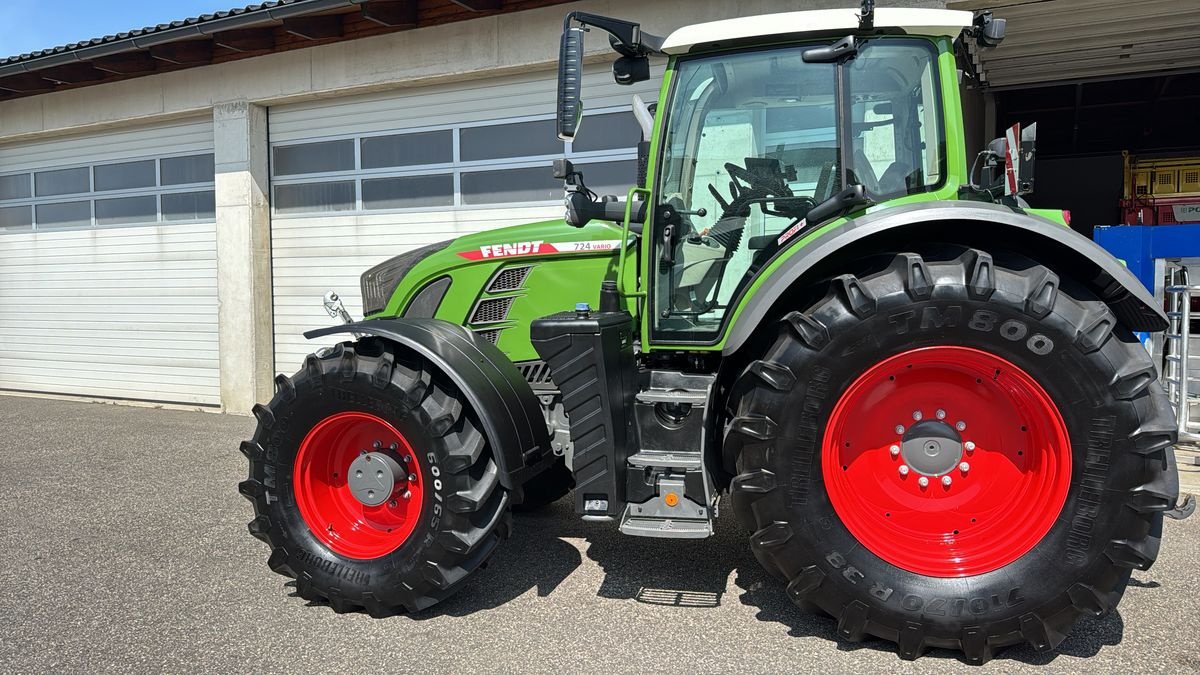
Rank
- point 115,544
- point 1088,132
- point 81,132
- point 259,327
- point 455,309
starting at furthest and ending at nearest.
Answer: point 1088,132
point 81,132
point 259,327
point 115,544
point 455,309

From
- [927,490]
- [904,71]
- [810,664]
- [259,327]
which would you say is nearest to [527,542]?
[810,664]

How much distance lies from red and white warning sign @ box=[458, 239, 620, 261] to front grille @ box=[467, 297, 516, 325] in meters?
0.21

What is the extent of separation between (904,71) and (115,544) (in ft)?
14.3

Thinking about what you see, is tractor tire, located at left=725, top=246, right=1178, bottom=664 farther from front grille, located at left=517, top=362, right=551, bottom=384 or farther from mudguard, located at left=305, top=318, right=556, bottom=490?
front grille, located at left=517, top=362, right=551, bottom=384

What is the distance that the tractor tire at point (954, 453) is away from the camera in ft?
8.30

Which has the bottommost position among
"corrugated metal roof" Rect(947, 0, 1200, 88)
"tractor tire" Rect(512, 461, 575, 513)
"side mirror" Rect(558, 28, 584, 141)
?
"tractor tire" Rect(512, 461, 575, 513)

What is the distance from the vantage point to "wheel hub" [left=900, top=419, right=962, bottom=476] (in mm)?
2805

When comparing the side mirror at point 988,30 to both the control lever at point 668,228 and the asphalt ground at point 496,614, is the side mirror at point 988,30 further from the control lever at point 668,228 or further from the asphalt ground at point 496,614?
the asphalt ground at point 496,614

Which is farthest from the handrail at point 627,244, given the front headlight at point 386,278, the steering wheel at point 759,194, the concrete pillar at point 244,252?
the concrete pillar at point 244,252

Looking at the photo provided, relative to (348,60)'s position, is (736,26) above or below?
below

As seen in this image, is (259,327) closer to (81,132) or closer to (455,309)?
(81,132)

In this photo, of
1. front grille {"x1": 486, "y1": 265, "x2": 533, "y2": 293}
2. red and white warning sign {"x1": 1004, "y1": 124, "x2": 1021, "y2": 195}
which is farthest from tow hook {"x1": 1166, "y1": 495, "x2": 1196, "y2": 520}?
front grille {"x1": 486, "y1": 265, "x2": 533, "y2": 293}

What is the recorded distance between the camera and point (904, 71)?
9.94 ft

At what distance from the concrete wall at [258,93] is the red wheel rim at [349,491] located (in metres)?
4.55
